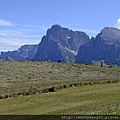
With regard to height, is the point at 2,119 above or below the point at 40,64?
below

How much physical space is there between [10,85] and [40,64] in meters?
30.7

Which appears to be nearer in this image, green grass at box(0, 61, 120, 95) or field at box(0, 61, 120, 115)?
field at box(0, 61, 120, 115)

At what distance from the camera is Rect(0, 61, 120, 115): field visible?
35.7 meters

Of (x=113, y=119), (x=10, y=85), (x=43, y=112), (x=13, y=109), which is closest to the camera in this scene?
(x=113, y=119)

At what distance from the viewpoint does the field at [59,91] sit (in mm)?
35656

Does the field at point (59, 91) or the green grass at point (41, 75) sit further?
the green grass at point (41, 75)

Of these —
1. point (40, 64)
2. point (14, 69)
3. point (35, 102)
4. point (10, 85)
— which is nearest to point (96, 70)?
point (40, 64)

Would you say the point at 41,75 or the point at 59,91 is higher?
the point at 41,75

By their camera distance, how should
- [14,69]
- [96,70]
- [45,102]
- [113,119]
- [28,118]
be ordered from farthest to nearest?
1. [96,70]
2. [14,69]
3. [45,102]
4. [28,118]
5. [113,119]

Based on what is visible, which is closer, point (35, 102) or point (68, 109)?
point (68, 109)

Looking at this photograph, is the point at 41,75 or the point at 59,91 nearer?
the point at 59,91

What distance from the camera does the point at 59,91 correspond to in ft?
184

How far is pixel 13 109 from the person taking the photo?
1503 inches

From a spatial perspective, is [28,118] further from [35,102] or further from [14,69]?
[14,69]
